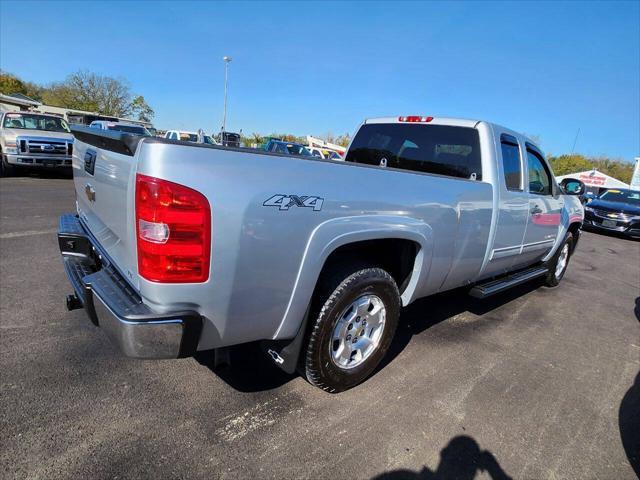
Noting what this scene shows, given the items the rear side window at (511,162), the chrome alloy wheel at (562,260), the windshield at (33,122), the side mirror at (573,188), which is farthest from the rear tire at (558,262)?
the windshield at (33,122)

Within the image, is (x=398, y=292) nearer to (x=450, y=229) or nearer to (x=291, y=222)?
(x=450, y=229)

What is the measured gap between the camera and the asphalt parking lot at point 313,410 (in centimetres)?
209

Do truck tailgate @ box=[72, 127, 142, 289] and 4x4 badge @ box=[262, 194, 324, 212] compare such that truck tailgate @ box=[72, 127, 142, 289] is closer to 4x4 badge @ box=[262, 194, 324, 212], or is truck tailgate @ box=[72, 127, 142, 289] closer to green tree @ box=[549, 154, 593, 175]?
4x4 badge @ box=[262, 194, 324, 212]

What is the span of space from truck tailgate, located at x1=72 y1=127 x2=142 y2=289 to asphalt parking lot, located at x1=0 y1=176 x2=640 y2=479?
2.91ft

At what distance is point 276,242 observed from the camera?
1.94 m

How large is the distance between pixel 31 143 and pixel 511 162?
12308 millimetres

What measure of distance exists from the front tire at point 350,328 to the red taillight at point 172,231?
878 mm

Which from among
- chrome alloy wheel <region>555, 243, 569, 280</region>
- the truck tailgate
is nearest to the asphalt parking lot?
the truck tailgate

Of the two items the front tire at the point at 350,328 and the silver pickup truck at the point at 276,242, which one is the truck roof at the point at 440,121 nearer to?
the silver pickup truck at the point at 276,242

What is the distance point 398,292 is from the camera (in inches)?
112

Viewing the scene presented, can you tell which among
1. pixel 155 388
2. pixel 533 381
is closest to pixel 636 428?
pixel 533 381

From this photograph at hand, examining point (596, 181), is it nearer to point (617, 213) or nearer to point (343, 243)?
point (617, 213)

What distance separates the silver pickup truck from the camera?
1761 millimetres

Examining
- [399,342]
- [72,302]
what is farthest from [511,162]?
[72,302]
